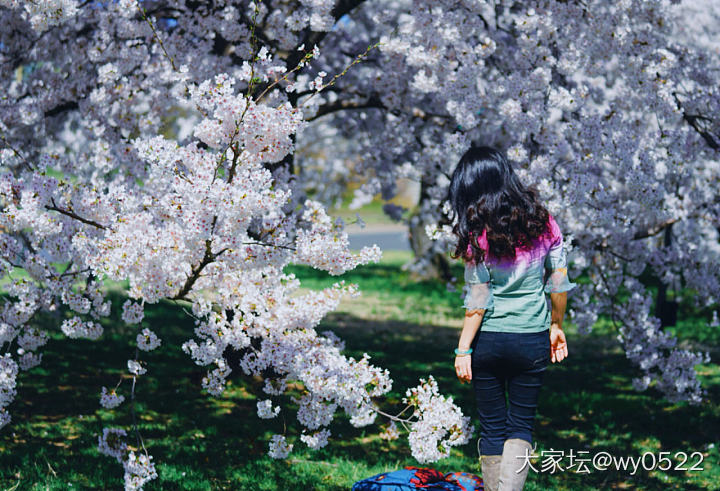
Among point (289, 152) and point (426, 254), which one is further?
point (426, 254)

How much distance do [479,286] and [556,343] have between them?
53 centimetres

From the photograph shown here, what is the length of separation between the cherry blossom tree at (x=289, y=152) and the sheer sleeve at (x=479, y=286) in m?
0.63

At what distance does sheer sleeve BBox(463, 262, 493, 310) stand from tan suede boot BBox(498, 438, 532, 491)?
0.67 meters

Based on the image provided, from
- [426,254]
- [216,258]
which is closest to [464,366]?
[216,258]

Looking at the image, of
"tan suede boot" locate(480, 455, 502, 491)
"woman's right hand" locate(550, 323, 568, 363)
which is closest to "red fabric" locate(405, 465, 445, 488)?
"tan suede boot" locate(480, 455, 502, 491)

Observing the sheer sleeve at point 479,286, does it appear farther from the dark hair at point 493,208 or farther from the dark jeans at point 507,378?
the dark jeans at point 507,378

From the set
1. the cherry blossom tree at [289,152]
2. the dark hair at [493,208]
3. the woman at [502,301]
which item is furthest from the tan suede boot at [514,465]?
the dark hair at [493,208]

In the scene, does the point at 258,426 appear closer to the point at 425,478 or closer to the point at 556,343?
the point at 425,478

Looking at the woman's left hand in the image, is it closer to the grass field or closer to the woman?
the woman

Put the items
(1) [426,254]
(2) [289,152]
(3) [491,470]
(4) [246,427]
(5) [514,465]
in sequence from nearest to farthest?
(5) [514,465], (3) [491,470], (2) [289,152], (4) [246,427], (1) [426,254]

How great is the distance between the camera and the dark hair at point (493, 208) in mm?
3188

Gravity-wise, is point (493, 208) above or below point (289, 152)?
below

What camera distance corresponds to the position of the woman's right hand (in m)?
3.35

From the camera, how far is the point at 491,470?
3.28m
